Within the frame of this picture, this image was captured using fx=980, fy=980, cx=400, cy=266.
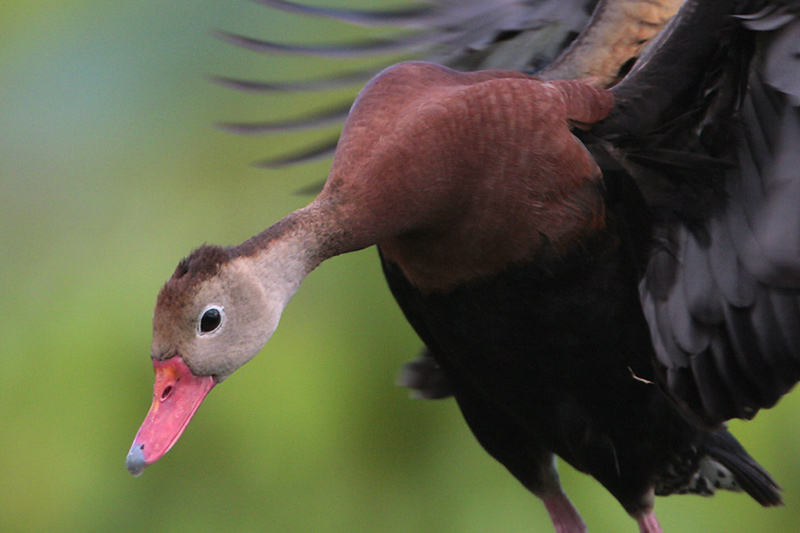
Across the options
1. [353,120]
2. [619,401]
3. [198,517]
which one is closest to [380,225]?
[353,120]

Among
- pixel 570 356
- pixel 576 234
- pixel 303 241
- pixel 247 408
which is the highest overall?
pixel 303 241

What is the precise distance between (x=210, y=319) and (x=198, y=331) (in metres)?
0.02

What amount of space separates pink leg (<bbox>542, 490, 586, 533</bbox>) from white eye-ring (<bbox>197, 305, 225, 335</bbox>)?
71 centimetres

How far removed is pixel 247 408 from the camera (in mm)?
2092

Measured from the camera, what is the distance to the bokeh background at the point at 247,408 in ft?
6.86

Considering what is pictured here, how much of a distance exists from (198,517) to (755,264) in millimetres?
1374

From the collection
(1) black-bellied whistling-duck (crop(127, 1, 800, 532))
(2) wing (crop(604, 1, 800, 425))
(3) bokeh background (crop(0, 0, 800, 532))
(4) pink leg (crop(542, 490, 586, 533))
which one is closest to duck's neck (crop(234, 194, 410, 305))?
(1) black-bellied whistling-duck (crop(127, 1, 800, 532))

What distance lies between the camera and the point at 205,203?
2.29 metres

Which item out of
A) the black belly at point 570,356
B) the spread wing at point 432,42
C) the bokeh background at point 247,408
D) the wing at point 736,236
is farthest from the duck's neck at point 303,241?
the bokeh background at point 247,408

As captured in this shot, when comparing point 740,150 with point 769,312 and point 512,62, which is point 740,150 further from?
point 512,62

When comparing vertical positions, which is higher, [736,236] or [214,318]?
[214,318]

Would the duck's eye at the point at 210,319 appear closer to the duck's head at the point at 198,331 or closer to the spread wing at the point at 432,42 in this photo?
the duck's head at the point at 198,331

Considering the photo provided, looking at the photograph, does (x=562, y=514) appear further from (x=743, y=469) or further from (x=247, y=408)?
(x=247, y=408)

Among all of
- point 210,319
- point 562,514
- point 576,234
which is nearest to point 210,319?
point 210,319
